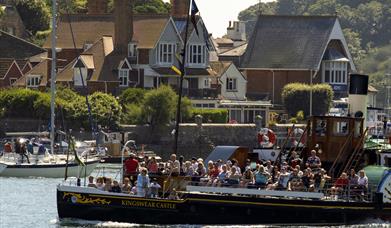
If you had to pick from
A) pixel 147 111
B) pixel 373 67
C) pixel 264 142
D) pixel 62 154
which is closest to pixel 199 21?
pixel 147 111

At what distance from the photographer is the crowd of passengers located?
52.1 meters

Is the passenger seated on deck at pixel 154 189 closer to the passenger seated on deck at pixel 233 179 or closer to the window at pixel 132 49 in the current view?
the passenger seated on deck at pixel 233 179

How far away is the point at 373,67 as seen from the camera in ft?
333

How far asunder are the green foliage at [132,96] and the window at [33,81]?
10731mm

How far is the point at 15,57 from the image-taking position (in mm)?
138750

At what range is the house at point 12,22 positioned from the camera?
513 feet

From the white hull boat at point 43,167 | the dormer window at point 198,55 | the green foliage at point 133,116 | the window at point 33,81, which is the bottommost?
the white hull boat at point 43,167

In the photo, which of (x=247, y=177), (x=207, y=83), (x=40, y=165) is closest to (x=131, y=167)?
(x=247, y=177)

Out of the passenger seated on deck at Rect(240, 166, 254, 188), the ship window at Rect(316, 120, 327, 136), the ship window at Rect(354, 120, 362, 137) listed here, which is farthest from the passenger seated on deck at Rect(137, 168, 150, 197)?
the ship window at Rect(354, 120, 362, 137)

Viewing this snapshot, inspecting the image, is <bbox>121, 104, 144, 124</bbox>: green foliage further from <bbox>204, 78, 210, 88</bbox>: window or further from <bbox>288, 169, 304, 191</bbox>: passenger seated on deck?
<bbox>288, 169, 304, 191</bbox>: passenger seated on deck

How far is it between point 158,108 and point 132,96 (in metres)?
5.78

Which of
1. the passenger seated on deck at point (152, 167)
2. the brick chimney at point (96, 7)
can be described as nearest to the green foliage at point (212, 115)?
the brick chimney at point (96, 7)

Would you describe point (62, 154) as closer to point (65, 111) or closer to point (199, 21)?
point (65, 111)

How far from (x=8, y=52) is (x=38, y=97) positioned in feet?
92.3
